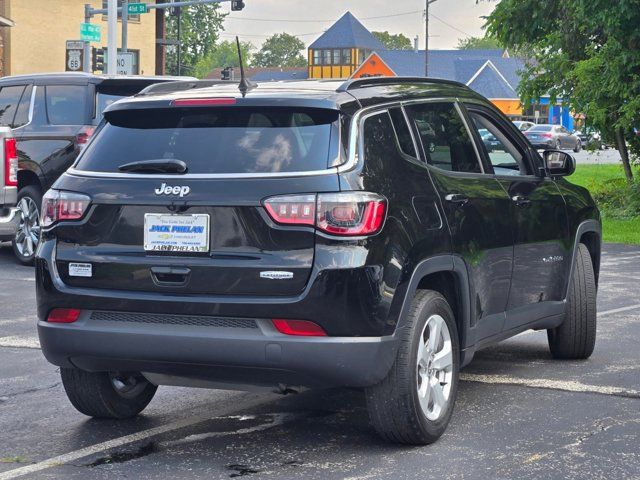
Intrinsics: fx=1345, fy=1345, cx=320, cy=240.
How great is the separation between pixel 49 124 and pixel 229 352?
9.65m

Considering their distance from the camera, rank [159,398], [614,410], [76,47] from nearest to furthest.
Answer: [614,410] → [159,398] → [76,47]

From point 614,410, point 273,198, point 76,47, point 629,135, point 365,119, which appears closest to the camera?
point 273,198

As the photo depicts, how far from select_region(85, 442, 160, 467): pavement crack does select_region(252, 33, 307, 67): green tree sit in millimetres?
190411

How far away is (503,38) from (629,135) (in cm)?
336

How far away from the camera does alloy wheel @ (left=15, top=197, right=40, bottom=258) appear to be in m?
14.9

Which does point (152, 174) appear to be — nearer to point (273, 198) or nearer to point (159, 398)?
point (273, 198)

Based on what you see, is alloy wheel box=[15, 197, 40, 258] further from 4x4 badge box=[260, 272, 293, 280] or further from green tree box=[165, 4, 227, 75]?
green tree box=[165, 4, 227, 75]

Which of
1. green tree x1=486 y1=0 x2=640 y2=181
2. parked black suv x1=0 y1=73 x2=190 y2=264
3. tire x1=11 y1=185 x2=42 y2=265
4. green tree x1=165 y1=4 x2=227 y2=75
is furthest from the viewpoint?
green tree x1=165 y1=4 x2=227 y2=75

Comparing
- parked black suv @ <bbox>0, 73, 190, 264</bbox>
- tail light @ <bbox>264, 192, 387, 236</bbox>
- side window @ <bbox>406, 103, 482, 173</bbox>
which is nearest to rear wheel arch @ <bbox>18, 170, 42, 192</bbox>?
parked black suv @ <bbox>0, 73, 190, 264</bbox>

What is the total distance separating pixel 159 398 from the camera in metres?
7.38

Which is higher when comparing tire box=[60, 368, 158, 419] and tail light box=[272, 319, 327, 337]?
tail light box=[272, 319, 327, 337]

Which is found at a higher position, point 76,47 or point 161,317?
point 76,47

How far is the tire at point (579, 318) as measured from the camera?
324 inches

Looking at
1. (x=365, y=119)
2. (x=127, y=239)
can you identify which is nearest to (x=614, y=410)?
(x=365, y=119)
